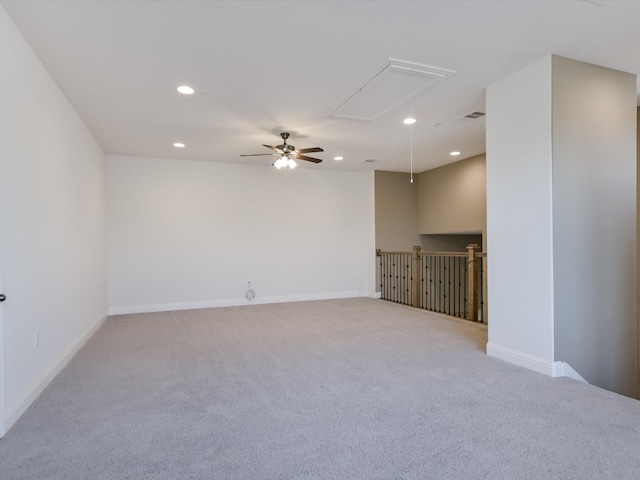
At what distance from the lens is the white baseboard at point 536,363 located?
306cm

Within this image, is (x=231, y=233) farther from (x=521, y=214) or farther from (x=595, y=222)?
(x=595, y=222)

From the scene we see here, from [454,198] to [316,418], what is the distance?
18.8 feet

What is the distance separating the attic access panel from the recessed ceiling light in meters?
1.56

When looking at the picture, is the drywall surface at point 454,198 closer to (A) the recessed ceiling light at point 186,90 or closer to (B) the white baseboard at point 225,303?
(B) the white baseboard at point 225,303

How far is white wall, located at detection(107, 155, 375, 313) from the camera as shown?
20.7ft

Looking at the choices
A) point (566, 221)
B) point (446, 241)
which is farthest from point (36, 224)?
point (446, 241)

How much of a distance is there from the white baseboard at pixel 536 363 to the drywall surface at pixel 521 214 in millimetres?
16

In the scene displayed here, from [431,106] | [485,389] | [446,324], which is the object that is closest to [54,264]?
[485,389]

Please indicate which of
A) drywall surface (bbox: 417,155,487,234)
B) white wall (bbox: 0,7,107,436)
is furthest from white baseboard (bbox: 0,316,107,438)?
drywall surface (bbox: 417,155,487,234)

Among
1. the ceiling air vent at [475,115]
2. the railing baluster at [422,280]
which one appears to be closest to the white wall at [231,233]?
the railing baluster at [422,280]

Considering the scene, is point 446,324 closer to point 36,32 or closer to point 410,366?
point 410,366

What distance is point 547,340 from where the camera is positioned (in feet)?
10.2

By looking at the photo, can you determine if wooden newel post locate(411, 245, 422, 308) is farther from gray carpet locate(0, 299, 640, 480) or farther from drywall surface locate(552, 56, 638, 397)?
drywall surface locate(552, 56, 638, 397)

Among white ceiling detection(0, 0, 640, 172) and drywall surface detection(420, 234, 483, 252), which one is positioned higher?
white ceiling detection(0, 0, 640, 172)
